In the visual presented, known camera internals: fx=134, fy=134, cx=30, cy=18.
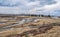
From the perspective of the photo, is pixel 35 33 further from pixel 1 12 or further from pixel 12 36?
pixel 1 12

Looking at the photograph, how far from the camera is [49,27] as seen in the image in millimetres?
6340

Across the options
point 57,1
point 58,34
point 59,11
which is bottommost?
point 58,34

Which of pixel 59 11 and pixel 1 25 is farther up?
pixel 59 11

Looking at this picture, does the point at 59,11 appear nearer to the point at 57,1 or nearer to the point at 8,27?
the point at 57,1

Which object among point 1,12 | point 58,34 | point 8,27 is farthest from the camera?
point 1,12

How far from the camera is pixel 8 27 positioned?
6242 millimetres

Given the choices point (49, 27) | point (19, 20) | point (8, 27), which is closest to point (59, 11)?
point (49, 27)

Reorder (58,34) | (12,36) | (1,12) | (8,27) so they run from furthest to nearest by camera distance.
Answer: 1. (1,12)
2. (8,27)
3. (58,34)
4. (12,36)

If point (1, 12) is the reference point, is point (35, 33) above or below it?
below

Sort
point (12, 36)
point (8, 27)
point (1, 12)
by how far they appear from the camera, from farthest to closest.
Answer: point (1, 12) < point (8, 27) < point (12, 36)

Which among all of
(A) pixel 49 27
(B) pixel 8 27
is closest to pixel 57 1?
(A) pixel 49 27

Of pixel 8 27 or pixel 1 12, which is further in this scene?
pixel 1 12

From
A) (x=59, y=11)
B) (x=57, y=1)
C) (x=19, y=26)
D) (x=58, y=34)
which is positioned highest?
(x=57, y=1)

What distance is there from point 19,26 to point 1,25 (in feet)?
2.97
